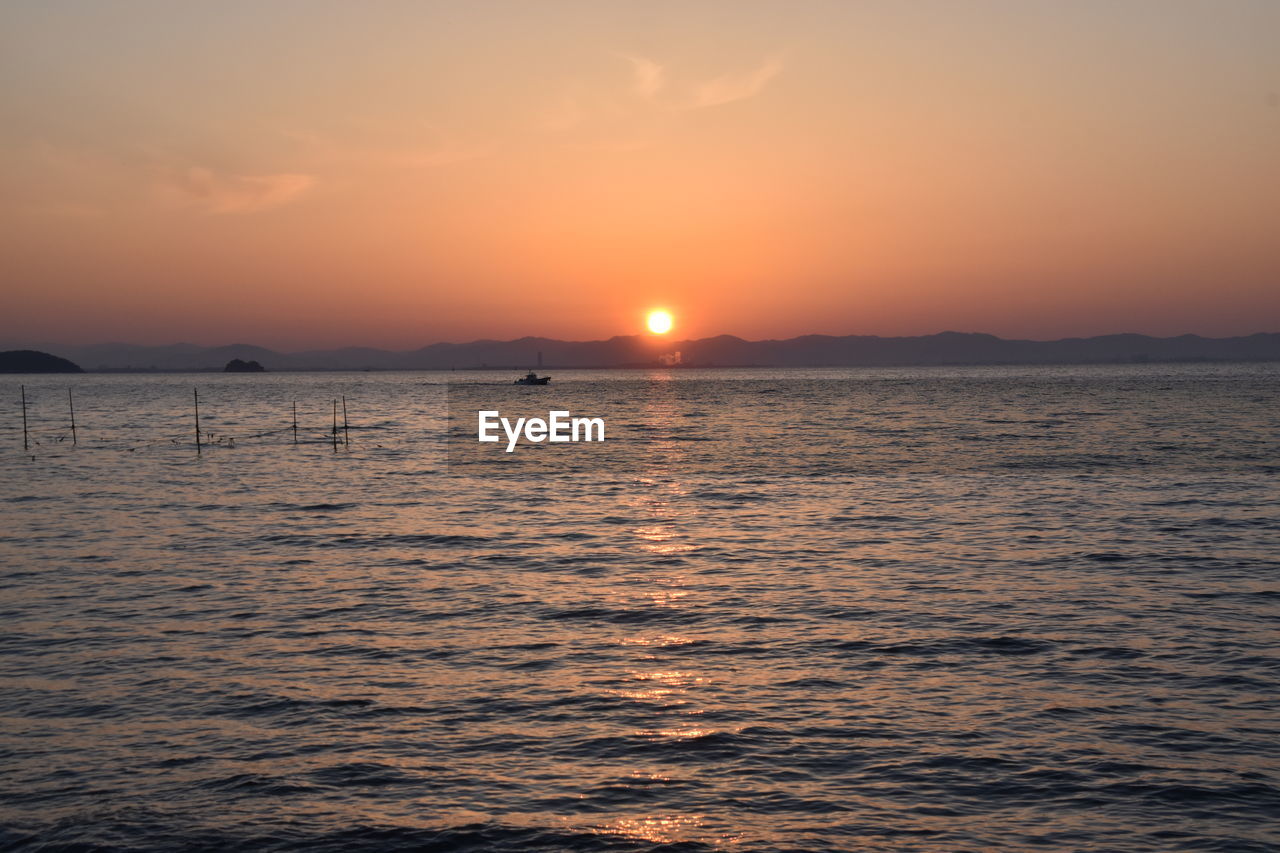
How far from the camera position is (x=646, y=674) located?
71.5ft

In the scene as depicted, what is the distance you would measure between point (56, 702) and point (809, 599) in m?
18.5

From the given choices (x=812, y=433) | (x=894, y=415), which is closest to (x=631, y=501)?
(x=812, y=433)

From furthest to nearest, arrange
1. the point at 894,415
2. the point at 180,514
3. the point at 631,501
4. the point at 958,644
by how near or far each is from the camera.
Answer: the point at 894,415 < the point at 631,501 < the point at 180,514 < the point at 958,644

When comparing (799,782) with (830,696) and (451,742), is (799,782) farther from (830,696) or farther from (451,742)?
(451,742)

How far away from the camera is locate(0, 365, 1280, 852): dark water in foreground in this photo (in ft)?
48.4

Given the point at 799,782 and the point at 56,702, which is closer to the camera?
the point at 799,782

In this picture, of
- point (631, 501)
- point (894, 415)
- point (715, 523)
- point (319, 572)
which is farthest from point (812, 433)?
point (319, 572)

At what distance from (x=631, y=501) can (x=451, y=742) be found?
121 feet

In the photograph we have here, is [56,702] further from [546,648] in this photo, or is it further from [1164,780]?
[1164,780]

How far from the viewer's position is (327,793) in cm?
1555

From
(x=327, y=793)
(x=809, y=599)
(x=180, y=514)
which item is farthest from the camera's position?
(x=180, y=514)

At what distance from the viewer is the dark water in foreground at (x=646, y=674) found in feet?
48.4

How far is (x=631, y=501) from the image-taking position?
178ft

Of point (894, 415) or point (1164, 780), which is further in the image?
point (894, 415)
